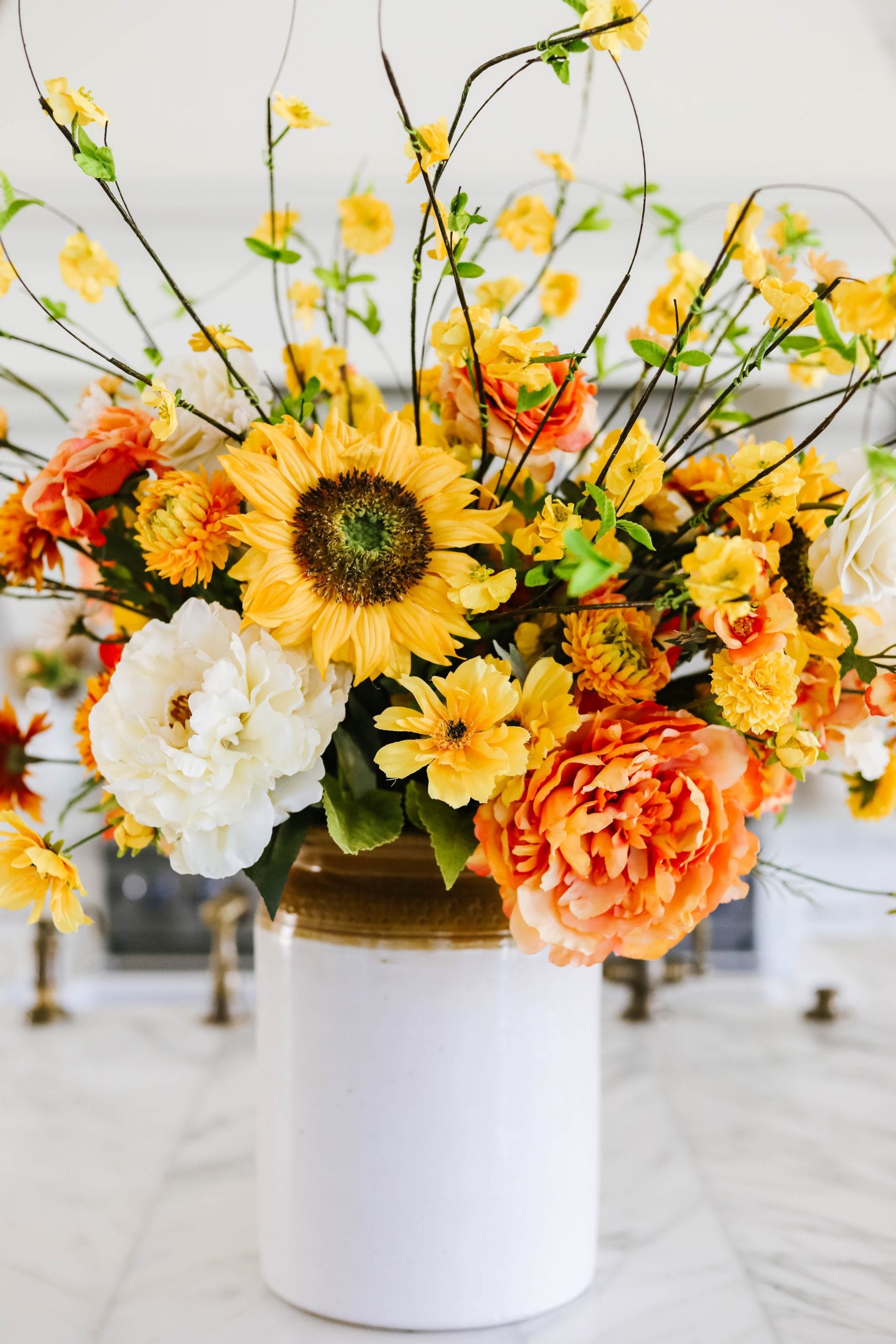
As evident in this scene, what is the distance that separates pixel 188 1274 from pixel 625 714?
1.36 feet

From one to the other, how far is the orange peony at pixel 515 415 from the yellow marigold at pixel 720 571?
0.41ft

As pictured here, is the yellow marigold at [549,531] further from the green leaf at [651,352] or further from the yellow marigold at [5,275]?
the yellow marigold at [5,275]

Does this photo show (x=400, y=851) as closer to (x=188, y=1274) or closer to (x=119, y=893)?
(x=188, y=1274)

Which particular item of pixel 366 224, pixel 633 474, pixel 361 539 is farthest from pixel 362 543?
pixel 366 224

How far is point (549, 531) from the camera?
39cm

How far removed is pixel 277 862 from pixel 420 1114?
15cm

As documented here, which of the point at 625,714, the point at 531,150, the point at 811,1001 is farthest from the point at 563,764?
the point at 531,150

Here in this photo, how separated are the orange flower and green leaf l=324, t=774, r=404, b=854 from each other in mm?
175

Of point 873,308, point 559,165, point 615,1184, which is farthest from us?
point 615,1184

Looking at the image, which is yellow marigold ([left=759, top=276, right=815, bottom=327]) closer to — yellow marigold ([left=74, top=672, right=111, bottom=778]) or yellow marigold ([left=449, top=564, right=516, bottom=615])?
yellow marigold ([left=449, top=564, right=516, bottom=615])

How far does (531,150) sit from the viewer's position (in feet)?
3.69

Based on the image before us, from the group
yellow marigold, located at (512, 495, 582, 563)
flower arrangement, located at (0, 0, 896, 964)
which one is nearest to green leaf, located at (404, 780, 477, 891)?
flower arrangement, located at (0, 0, 896, 964)

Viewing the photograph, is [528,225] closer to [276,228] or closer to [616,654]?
[276,228]

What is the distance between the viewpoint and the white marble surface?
542mm
